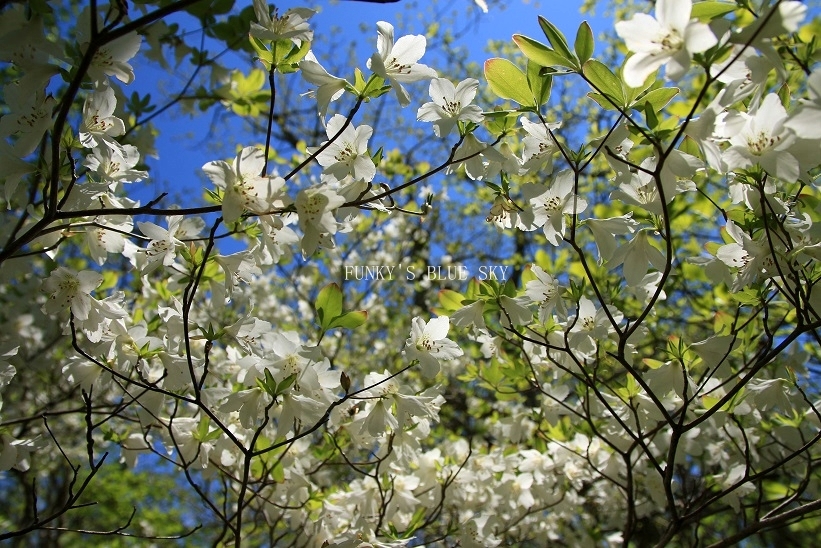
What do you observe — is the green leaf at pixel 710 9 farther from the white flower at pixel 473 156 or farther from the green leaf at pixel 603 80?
the white flower at pixel 473 156

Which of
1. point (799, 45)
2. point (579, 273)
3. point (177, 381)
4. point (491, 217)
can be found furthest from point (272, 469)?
point (799, 45)

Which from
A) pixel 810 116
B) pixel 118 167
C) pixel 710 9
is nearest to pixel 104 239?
pixel 118 167

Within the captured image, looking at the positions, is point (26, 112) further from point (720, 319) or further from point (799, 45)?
point (720, 319)

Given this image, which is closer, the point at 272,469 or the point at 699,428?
the point at 272,469

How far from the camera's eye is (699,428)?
1860 mm

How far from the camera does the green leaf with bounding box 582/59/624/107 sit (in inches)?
40.5

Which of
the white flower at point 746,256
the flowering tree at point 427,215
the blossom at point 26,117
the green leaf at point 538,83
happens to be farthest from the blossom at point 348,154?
the white flower at point 746,256

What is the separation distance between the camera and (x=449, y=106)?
1.25 meters

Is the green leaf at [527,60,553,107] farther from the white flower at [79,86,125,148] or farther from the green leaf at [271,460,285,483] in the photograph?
the green leaf at [271,460,285,483]

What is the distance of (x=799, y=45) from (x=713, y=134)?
0.38 meters

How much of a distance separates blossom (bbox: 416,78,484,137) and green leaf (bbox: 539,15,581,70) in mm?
206

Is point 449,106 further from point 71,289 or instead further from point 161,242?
point 71,289

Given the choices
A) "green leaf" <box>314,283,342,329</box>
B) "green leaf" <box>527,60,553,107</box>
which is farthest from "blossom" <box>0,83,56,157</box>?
"green leaf" <box>527,60,553,107</box>

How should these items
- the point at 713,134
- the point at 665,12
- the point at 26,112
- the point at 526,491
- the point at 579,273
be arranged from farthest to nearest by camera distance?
the point at 526,491 < the point at 579,273 < the point at 26,112 < the point at 713,134 < the point at 665,12
